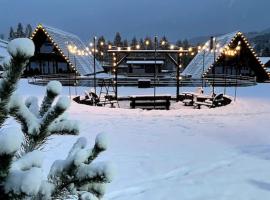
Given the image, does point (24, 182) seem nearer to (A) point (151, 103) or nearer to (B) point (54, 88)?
(B) point (54, 88)

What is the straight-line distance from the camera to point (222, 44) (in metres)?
35.0

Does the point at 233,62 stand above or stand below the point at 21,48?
above

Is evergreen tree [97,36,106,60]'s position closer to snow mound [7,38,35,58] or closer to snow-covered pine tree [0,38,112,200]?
snow-covered pine tree [0,38,112,200]

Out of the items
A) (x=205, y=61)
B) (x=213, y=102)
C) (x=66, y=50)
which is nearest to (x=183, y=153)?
(x=213, y=102)

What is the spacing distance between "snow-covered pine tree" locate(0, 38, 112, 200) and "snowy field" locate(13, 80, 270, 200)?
1910 mm

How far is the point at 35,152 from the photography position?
51.0 inches

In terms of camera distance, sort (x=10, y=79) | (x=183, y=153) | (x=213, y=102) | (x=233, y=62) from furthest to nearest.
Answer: (x=233, y=62) → (x=213, y=102) → (x=183, y=153) → (x=10, y=79)

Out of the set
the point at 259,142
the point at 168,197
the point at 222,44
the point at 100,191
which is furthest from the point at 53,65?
the point at 100,191

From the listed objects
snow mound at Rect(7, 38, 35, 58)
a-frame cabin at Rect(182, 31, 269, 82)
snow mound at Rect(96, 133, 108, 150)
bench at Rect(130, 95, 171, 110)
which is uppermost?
a-frame cabin at Rect(182, 31, 269, 82)

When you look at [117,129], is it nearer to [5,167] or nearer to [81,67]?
[5,167]

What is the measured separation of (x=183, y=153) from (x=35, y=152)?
757 cm

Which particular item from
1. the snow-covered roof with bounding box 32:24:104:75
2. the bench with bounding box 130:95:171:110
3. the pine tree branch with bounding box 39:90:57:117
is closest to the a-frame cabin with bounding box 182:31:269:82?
the snow-covered roof with bounding box 32:24:104:75

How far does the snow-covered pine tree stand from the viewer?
3.55 feet

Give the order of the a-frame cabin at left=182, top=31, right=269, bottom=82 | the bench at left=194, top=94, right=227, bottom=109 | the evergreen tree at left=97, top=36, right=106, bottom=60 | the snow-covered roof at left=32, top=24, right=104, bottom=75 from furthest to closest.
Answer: the snow-covered roof at left=32, top=24, right=104, bottom=75, the a-frame cabin at left=182, top=31, right=269, bottom=82, the evergreen tree at left=97, top=36, right=106, bottom=60, the bench at left=194, top=94, right=227, bottom=109
